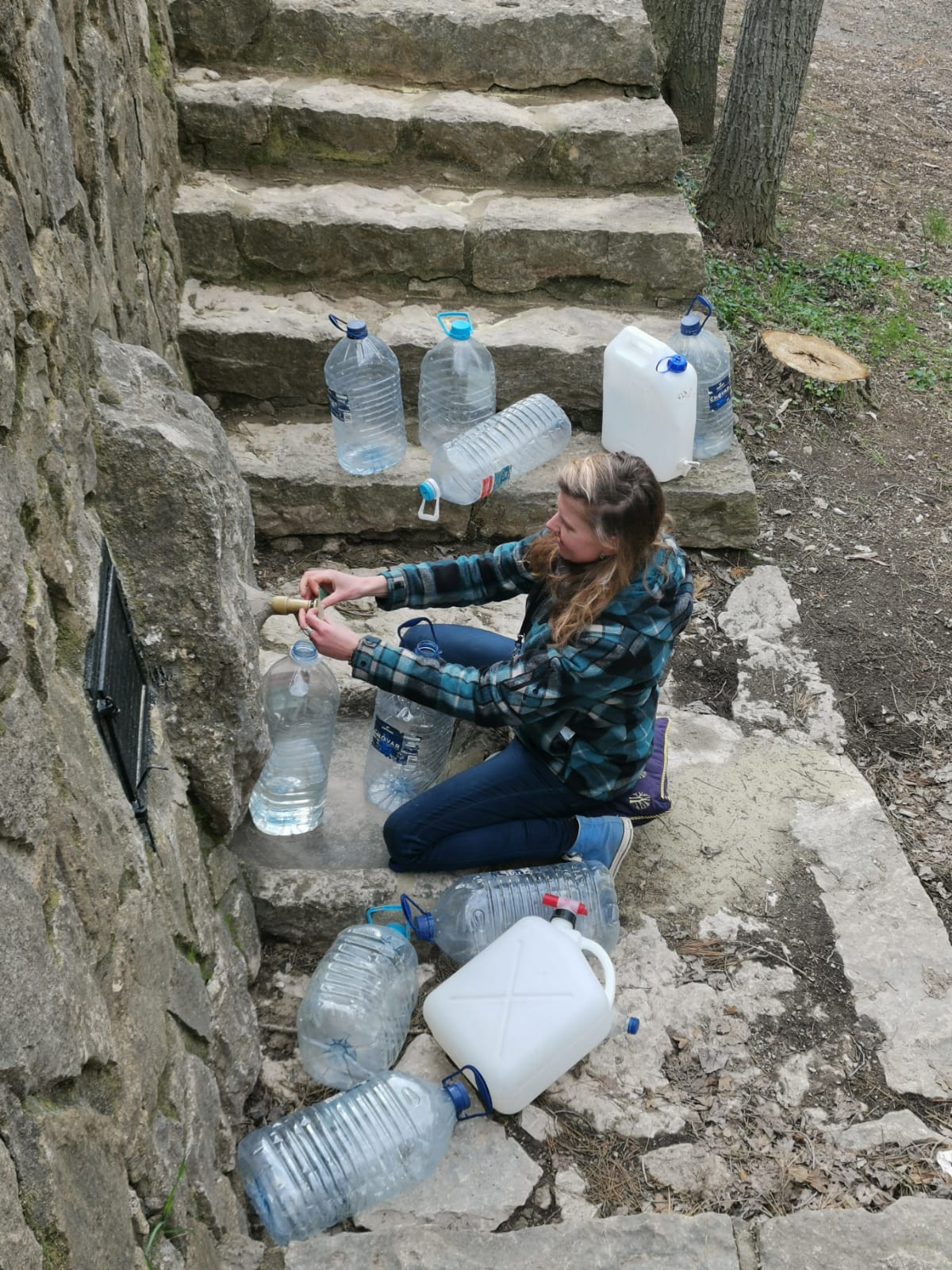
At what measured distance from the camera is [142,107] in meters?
3.98

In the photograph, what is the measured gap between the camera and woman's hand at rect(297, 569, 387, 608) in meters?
3.09

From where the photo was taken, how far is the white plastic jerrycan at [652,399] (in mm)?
4469

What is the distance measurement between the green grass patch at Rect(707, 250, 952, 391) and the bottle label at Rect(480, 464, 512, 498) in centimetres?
205

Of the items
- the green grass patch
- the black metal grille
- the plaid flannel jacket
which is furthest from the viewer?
the green grass patch

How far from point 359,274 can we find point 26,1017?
4.13 metres

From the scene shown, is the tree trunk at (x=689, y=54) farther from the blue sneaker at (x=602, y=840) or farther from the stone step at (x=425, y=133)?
the blue sneaker at (x=602, y=840)

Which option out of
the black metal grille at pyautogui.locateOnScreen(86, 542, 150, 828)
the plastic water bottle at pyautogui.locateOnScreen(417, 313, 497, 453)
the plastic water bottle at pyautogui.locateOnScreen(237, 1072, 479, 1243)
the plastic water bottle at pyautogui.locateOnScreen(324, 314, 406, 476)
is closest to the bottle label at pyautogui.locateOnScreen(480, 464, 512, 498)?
→ the plastic water bottle at pyautogui.locateOnScreen(417, 313, 497, 453)

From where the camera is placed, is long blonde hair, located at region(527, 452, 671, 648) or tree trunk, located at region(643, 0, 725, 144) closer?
long blonde hair, located at region(527, 452, 671, 648)

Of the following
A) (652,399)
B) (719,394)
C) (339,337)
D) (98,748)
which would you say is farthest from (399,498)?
(98,748)

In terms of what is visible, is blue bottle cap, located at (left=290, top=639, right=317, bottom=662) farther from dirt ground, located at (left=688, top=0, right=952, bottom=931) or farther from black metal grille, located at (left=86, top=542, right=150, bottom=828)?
dirt ground, located at (left=688, top=0, right=952, bottom=931)

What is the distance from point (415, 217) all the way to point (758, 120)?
117 inches

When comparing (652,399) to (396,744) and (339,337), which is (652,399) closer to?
(339,337)

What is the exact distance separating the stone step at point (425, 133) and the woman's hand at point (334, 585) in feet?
9.08

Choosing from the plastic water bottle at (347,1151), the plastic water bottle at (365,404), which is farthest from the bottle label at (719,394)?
the plastic water bottle at (347,1151)
